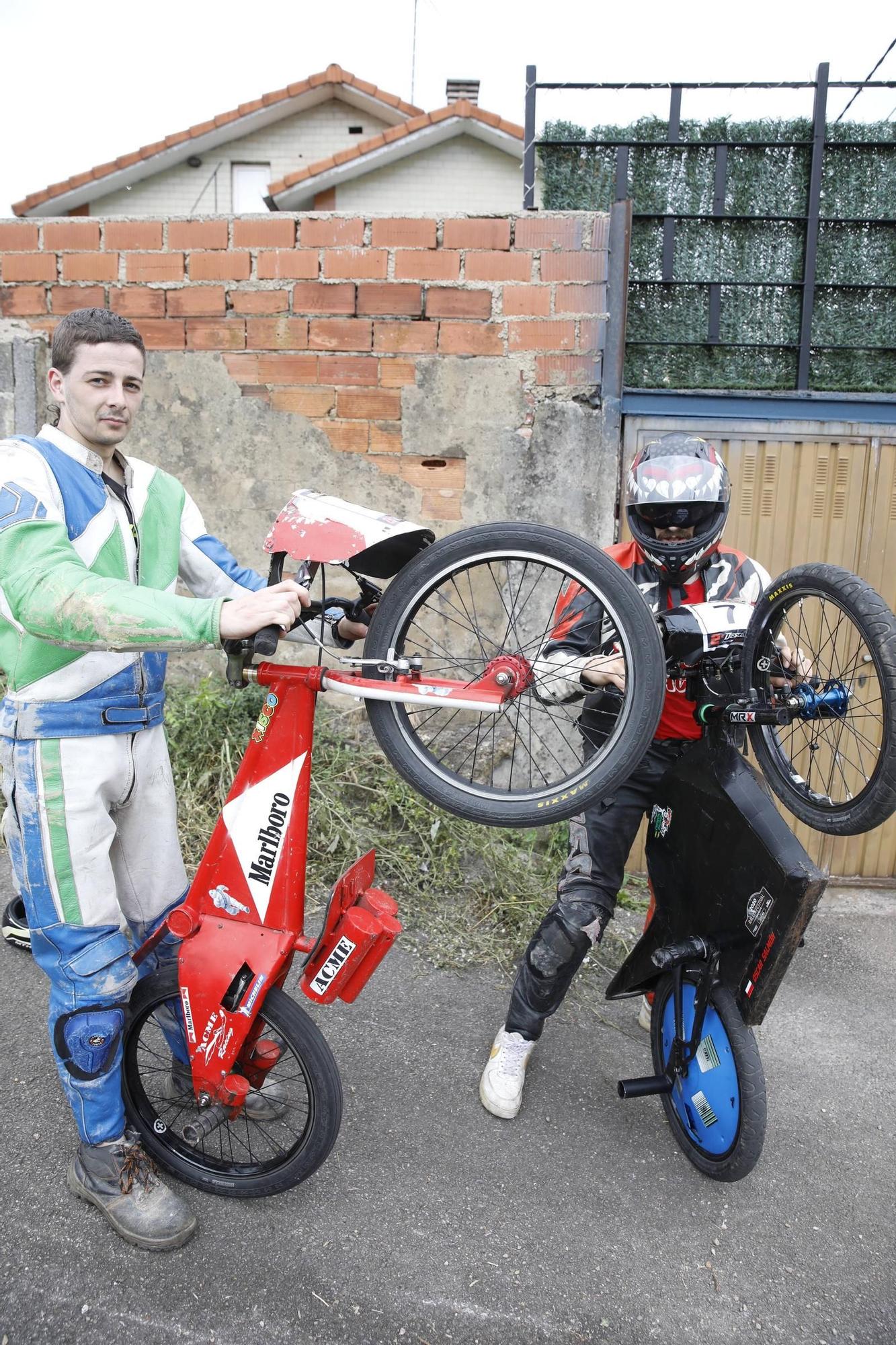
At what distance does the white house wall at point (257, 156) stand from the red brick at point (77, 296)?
16.1m

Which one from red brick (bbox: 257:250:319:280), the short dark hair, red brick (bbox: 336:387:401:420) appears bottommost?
the short dark hair

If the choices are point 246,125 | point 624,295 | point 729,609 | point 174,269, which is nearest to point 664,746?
point 729,609

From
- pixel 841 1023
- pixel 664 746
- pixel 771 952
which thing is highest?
pixel 664 746

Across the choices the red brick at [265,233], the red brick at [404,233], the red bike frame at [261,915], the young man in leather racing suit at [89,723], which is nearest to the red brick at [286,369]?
the red brick at [265,233]

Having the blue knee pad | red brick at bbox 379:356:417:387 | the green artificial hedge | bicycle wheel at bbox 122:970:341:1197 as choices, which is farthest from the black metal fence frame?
the blue knee pad

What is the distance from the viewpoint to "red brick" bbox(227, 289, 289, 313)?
4.14 metres

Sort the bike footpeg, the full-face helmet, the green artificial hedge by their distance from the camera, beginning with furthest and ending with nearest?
the green artificial hedge
the bike footpeg
the full-face helmet

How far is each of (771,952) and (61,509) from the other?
1980 millimetres

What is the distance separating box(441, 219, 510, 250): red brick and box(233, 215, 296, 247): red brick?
0.71 m

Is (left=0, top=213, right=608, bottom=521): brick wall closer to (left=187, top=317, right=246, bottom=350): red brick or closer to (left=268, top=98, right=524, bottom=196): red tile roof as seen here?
(left=187, top=317, right=246, bottom=350): red brick

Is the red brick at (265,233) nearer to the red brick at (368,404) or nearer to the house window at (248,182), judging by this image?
the red brick at (368,404)

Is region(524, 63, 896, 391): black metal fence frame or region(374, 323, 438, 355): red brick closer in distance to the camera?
region(374, 323, 438, 355): red brick

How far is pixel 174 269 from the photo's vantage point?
13.8ft

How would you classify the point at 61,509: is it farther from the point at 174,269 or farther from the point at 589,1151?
the point at 174,269
